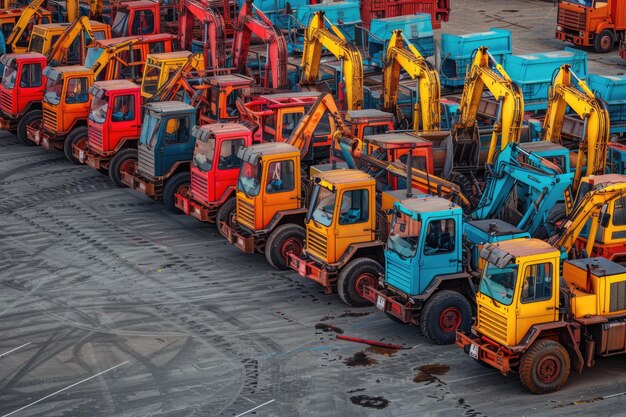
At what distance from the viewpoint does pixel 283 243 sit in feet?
107

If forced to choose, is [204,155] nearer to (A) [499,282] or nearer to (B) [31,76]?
(A) [499,282]

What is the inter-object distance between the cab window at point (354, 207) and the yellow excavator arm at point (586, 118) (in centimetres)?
689

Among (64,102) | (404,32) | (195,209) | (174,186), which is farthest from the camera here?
(404,32)

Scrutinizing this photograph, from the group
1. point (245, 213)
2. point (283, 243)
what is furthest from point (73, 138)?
point (283, 243)

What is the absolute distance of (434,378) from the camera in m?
26.3

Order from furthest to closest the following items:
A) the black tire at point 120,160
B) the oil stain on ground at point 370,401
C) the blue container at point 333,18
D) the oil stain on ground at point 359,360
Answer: the blue container at point 333,18, the black tire at point 120,160, the oil stain on ground at point 359,360, the oil stain on ground at point 370,401

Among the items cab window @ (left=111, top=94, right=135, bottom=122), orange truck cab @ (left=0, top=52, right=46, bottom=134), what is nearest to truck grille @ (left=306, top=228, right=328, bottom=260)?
cab window @ (left=111, top=94, right=135, bottom=122)

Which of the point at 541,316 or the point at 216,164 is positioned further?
the point at 216,164

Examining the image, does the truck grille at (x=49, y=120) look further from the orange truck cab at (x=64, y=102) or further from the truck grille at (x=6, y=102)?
the truck grille at (x=6, y=102)

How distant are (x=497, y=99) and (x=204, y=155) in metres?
8.02

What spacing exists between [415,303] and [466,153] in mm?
10155

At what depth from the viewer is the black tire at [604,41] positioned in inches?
2165

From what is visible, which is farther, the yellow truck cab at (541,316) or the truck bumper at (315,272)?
the truck bumper at (315,272)

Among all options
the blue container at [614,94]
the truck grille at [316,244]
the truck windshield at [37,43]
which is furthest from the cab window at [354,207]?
the truck windshield at [37,43]
